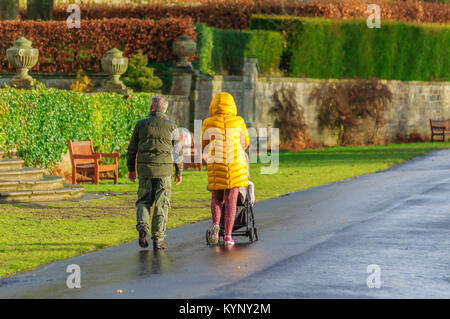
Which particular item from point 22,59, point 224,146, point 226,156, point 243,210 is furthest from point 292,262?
point 22,59

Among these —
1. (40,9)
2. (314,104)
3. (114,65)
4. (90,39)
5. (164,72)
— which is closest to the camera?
(114,65)

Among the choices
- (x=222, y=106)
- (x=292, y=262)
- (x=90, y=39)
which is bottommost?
(x=292, y=262)

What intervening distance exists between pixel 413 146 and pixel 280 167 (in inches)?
431

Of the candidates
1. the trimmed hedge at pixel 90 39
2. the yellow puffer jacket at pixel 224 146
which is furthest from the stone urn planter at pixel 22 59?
the yellow puffer jacket at pixel 224 146

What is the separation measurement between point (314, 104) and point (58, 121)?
15.9m

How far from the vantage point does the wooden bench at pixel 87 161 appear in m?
19.4

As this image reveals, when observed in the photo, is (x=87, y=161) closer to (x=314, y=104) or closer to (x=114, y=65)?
(x=114, y=65)

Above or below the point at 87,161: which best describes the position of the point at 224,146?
above

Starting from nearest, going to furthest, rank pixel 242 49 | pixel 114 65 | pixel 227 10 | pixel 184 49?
pixel 114 65 → pixel 184 49 → pixel 242 49 → pixel 227 10

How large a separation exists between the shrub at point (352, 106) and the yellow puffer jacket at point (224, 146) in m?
22.3

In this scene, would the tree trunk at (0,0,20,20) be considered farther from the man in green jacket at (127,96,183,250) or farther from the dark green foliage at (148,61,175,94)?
the man in green jacket at (127,96,183,250)

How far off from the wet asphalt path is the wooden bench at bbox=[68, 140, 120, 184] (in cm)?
504

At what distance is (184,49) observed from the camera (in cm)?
2866

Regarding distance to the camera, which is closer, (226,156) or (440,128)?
(226,156)
